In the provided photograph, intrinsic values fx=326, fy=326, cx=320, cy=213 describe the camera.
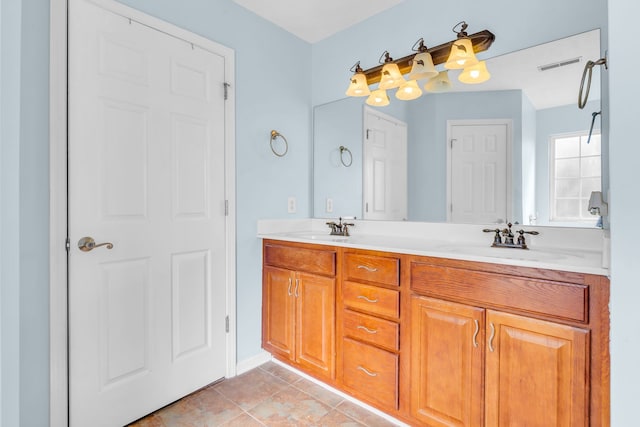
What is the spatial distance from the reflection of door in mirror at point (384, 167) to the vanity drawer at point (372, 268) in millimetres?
583

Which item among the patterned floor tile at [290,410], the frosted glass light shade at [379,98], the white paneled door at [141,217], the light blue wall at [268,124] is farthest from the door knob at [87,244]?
the frosted glass light shade at [379,98]

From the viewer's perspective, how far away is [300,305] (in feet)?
6.54

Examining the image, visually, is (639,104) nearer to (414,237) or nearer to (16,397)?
(16,397)

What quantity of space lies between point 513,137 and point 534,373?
118 centimetres

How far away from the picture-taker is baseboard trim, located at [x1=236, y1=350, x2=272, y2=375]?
2135mm

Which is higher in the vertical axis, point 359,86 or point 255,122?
point 359,86

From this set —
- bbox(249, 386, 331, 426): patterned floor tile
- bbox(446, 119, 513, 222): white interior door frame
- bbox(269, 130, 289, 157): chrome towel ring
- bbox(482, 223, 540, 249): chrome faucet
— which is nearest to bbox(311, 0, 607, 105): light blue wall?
bbox(446, 119, 513, 222): white interior door frame

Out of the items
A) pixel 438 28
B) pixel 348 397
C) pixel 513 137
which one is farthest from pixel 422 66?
pixel 348 397

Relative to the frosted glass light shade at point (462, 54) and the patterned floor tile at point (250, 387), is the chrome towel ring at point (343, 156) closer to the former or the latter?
the frosted glass light shade at point (462, 54)

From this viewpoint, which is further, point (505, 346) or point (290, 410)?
point (290, 410)

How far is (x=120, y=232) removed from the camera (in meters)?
1.59

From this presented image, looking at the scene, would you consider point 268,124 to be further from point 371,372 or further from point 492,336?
point 492,336

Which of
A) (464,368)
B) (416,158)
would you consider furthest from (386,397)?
(416,158)

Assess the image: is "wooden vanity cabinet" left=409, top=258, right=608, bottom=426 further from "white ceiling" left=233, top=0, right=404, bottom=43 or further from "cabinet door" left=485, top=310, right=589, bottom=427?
"white ceiling" left=233, top=0, right=404, bottom=43
